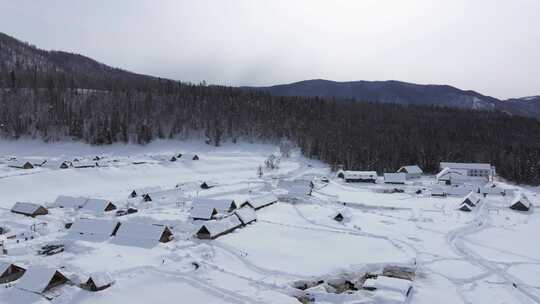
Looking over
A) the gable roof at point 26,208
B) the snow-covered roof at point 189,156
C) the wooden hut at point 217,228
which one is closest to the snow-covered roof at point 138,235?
the wooden hut at point 217,228

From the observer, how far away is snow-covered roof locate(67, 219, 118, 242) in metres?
33.2

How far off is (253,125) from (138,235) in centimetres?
7479

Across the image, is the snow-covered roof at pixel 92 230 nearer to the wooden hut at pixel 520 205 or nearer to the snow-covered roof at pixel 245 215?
the snow-covered roof at pixel 245 215

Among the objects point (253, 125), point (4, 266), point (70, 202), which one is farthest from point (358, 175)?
point (4, 266)

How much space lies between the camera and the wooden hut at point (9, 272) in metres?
24.1

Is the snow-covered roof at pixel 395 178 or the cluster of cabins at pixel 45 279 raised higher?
the snow-covered roof at pixel 395 178

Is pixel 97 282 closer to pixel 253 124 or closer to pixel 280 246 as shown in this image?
pixel 280 246

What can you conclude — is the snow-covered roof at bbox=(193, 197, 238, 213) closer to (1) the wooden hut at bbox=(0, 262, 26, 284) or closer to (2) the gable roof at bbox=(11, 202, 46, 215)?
(2) the gable roof at bbox=(11, 202, 46, 215)

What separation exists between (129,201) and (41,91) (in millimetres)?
73574

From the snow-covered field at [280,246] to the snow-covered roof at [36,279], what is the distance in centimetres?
40

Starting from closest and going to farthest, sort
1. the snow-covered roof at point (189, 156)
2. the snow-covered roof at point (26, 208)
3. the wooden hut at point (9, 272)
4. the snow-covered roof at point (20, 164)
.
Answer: the wooden hut at point (9, 272) → the snow-covered roof at point (26, 208) → the snow-covered roof at point (20, 164) → the snow-covered roof at point (189, 156)

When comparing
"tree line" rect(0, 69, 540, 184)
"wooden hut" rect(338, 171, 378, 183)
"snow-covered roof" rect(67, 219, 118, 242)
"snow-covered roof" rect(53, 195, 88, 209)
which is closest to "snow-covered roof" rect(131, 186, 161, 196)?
"snow-covered roof" rect(53, 195, 88, 209)

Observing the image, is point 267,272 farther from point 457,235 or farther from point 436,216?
point 436,216

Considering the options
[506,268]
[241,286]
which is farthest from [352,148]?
[241,286]
